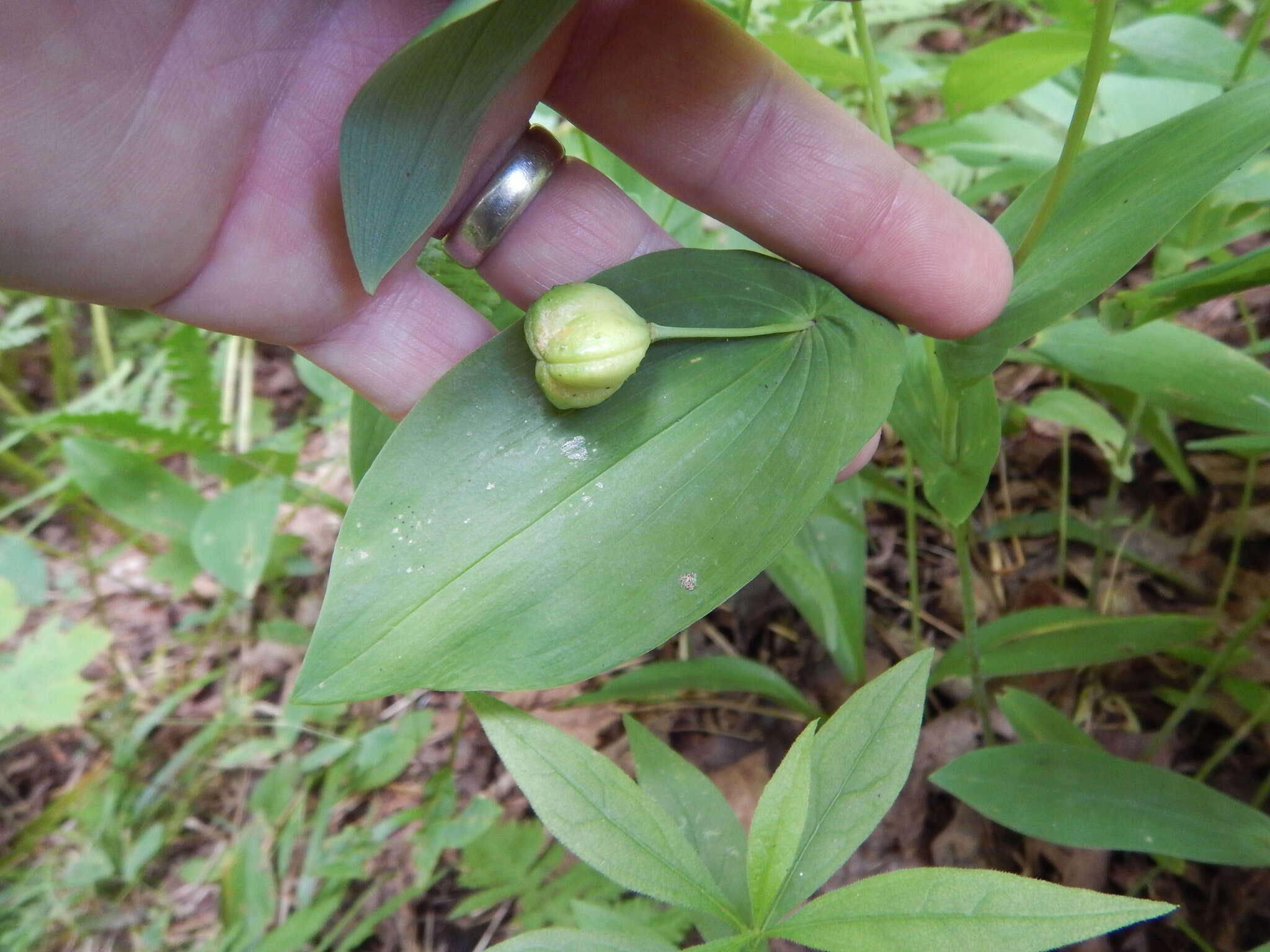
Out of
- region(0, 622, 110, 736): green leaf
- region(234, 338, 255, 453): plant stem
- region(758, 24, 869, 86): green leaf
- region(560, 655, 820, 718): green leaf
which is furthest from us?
region(234, 338, 255, 453): plant stem

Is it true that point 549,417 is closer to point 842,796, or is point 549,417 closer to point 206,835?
point 842,796

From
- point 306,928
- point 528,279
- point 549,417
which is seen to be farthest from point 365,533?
point 306,928

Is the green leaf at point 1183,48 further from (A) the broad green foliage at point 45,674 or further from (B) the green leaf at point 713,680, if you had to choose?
(A) the broad green foliage at point 45,674

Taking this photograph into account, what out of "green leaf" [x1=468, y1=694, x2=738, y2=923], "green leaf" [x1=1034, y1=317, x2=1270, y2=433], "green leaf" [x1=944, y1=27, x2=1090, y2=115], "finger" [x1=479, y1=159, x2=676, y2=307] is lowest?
"green leaf" [x1=468, y1=694, x2=738, y2=923]

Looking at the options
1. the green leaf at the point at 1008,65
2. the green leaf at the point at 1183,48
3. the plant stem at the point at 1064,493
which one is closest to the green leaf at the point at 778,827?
the plant stem at the point at 1064,493

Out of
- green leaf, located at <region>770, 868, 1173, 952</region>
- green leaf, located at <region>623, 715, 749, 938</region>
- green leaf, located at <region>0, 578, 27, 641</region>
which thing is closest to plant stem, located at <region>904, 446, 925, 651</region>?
green leaf, located at <region>623, 715, 749, 938</region>

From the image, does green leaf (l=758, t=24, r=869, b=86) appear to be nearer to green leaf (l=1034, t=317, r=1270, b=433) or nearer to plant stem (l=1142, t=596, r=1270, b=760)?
green leaf (l=1034, t=317, r=1270, b=433)
